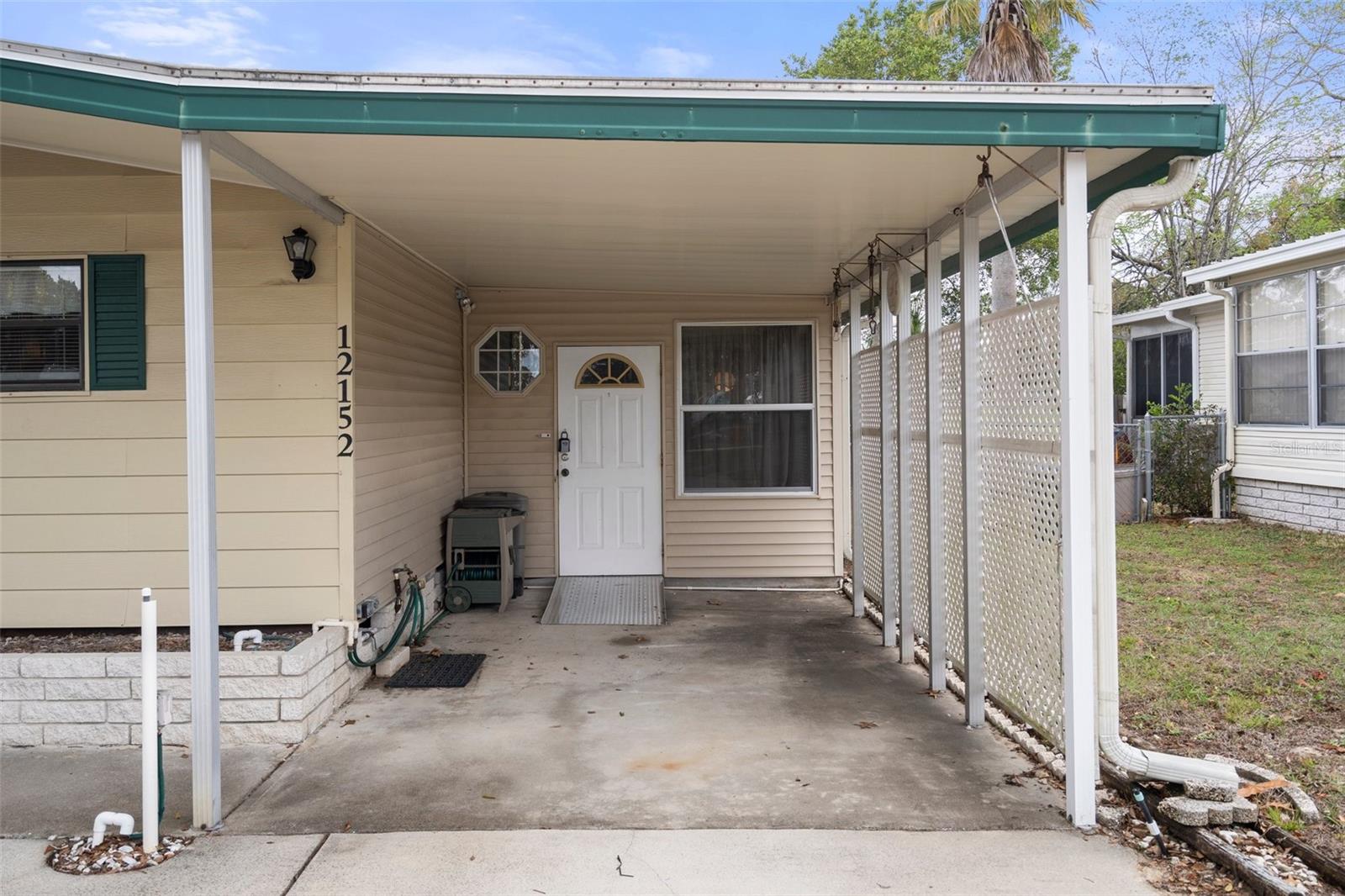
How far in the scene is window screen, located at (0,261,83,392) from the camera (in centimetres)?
445

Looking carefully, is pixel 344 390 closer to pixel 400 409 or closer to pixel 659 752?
pixel 400 409

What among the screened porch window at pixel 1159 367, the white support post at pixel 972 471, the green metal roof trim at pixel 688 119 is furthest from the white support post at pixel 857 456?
the screened porch window at pixel 1159 367

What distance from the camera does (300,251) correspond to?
4.40m

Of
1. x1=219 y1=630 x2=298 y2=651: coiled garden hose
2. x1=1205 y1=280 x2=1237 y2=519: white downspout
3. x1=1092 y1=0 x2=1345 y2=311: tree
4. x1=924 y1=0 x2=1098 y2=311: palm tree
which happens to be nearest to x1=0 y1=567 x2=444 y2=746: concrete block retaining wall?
x1=219 y1=630 x2=298 y2=651: coiled garden hose

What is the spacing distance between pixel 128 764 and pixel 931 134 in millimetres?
3779

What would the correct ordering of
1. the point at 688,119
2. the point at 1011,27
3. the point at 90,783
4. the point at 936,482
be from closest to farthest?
1. the point at 688,119
2. the point at 90,783
3. the point at 936,482
4. the point at 1011,27

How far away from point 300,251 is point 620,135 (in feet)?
6.66

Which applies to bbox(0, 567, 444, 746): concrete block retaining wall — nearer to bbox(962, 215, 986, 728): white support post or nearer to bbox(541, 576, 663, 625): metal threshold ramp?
bbox(541, 576, 663, 625): metal threshold ramp

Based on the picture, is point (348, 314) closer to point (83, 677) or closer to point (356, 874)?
point (83, 677)

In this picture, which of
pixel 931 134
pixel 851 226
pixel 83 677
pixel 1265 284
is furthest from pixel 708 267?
pixel 1265 284

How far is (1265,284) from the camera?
412 inches

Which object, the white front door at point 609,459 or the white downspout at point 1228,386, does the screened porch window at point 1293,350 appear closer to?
the white downspout at point 1228,386

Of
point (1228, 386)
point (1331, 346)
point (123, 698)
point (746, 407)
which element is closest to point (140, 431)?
point (123, 698)

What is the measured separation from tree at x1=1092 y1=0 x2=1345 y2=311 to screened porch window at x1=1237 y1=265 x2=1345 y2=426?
→ 7530 millimetres
